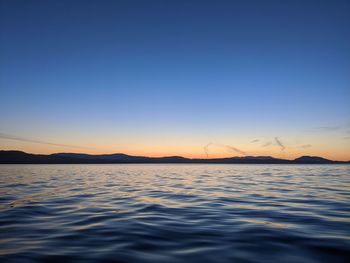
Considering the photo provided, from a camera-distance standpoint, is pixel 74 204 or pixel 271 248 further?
pixel 74 204

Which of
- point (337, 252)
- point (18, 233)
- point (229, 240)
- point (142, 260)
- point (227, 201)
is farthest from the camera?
point (227, 201)

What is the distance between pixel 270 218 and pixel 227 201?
175 inches

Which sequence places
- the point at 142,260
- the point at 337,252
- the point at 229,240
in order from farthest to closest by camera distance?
the point at 229,240 < the point at 337,252 < the point at 142,260

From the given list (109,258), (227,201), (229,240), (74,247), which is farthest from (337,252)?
(227,201)

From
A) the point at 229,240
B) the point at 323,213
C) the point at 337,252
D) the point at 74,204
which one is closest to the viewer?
the point at 337,252

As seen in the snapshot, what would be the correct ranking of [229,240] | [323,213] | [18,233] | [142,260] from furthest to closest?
[323,213]
[18,233]
[229,240]
[142,260]

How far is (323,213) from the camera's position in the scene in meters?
11.4

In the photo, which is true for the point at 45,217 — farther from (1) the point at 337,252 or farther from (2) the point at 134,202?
(1) the point at 337,252

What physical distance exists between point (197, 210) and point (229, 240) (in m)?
4.62

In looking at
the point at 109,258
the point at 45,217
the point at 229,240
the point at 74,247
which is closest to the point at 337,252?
the point at 229,240

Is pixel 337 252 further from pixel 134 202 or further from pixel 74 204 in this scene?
pixel 74 204

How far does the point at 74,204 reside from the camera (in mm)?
13883

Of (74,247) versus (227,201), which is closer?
(74,247)

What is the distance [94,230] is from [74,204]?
19.3 ft
